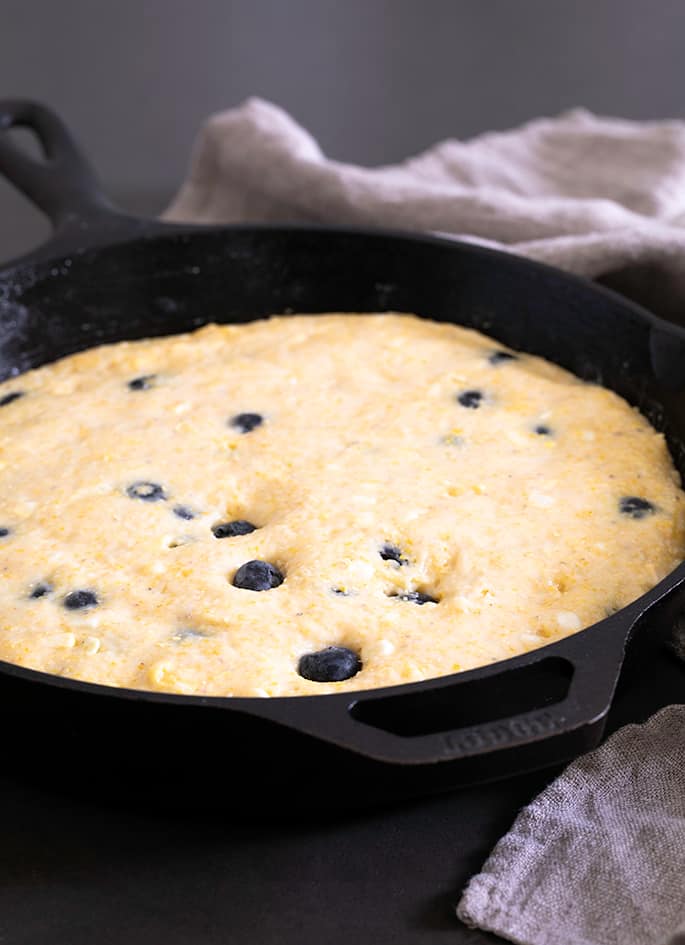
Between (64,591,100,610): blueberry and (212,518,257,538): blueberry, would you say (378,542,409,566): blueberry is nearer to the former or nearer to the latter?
(212,518,257,538): blueberry

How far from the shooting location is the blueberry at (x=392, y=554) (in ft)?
5.57

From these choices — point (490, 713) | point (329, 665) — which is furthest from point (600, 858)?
point (329, 665)

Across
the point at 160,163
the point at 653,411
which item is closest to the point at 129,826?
the point at 653,411

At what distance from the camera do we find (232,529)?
178 cm

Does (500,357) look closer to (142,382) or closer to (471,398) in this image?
(471,398)

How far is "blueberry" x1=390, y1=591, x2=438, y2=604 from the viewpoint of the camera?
1.64 m

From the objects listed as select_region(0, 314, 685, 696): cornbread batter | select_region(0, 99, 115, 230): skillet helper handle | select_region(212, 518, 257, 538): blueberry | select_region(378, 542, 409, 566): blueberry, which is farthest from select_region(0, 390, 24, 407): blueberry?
select_region(378, 542, 409, 566): blueberry

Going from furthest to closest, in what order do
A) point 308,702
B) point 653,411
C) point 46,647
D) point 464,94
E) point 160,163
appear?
point 464,94, point 160,163, point 653,411, point 46,647, point 308,702

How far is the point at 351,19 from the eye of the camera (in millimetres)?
4109

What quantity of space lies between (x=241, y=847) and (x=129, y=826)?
0.14 m

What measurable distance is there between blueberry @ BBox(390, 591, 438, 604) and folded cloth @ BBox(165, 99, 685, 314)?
959 mm

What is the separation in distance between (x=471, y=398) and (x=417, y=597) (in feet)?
1.79

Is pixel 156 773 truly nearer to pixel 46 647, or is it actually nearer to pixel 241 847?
pixel 241 847

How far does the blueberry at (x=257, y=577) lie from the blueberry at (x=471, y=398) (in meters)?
0.56
